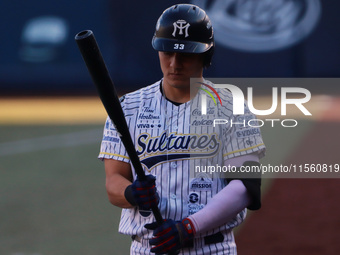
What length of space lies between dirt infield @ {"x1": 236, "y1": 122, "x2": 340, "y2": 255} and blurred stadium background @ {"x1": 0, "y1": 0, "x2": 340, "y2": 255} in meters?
0.05

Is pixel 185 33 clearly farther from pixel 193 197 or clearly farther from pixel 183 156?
pixel 193 197

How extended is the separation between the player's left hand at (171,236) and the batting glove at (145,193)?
108 mm

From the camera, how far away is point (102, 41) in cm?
1489

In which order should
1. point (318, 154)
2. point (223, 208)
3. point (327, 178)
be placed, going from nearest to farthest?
point (223, 208), point (327, 178), point (318, 154)

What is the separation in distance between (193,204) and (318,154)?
698 cm

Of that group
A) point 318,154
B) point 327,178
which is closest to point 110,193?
point 327,178

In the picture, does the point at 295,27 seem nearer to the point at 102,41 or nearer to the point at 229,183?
the point at 102,41

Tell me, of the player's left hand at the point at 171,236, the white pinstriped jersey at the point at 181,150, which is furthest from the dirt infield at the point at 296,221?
the player's left hand at the point at 171,236

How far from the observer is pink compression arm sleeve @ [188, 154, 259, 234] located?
2893 millimetres

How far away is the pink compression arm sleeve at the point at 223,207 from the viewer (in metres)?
2.89

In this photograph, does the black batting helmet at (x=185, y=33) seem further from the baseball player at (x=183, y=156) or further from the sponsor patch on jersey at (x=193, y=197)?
the sponsor patch on jersey at (x=193, y=197)

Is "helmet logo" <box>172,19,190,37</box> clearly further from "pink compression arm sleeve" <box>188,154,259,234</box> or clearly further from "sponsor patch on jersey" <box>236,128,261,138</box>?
"pink compression arm sleeve" <box>188,154,259,234</box>

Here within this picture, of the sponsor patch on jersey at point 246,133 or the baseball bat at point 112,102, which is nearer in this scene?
the baseball bat at point 112,102

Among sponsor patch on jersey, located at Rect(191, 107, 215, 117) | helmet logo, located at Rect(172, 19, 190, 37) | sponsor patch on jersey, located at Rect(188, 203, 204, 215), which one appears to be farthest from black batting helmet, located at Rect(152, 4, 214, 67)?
sponsor patch on jersey, located at Rect(188, 203, 204, 215)
